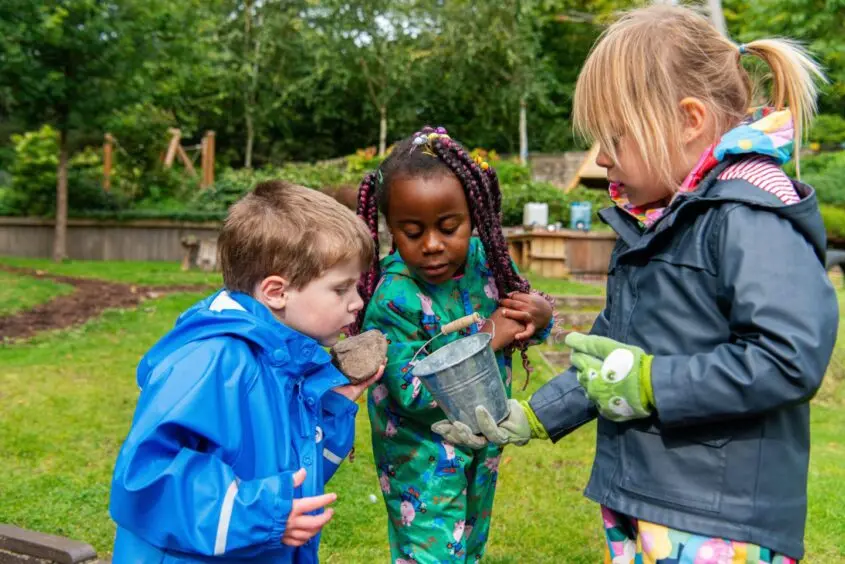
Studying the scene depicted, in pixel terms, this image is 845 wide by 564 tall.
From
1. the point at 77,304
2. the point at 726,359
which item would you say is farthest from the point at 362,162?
the point at 726,359

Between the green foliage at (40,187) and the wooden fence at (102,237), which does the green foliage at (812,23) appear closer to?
the wooden fence at (102,237)

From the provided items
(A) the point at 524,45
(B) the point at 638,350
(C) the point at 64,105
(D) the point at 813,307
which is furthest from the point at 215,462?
(A) the point at 524,45

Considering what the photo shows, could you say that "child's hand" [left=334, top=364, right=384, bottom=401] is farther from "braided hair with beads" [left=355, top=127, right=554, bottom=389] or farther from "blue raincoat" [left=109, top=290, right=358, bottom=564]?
"braided hair with beads" [left=355, top=127, right=554, bottom=389]

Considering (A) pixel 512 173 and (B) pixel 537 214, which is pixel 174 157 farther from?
(B) pixel 537 214

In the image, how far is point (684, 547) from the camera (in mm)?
1749

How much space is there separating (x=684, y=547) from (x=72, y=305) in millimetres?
9778

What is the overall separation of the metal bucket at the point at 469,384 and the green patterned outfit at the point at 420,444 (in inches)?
15.2

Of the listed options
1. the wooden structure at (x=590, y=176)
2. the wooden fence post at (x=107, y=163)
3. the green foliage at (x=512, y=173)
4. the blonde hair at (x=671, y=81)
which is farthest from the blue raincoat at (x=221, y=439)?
the wooden fence post at (x=107, y=163)

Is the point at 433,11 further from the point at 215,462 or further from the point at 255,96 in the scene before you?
the point at 215,462

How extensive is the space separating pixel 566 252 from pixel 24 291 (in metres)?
8.19

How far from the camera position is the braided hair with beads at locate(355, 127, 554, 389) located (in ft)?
8.72

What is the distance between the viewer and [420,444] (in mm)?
2641

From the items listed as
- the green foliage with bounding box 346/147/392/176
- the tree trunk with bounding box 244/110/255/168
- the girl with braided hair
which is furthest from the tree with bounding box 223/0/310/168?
the girl with braided hair

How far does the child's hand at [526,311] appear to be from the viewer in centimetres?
266
